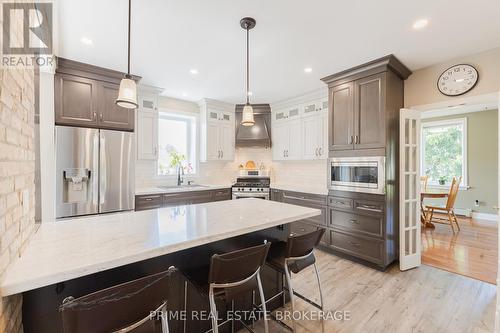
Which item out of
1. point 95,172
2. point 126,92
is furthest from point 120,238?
point 95,172

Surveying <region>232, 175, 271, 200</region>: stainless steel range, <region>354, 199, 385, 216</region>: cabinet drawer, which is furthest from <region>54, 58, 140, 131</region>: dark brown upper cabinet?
<region>354, 199, 385, 216</region>: cabinet drawer

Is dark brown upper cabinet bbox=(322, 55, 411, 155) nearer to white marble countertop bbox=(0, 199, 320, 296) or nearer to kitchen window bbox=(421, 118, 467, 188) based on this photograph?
white marble countertop bbox=(0, 199, 320, 296)

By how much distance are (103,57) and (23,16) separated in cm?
173

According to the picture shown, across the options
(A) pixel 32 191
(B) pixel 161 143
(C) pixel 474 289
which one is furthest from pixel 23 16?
(C) pixel 474 289

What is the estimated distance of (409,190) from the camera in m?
3.04

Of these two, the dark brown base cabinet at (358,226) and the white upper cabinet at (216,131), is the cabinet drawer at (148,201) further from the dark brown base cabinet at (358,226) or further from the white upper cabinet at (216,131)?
the dark brown base cabinet at (358,226)

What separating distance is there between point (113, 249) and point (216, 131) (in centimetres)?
367

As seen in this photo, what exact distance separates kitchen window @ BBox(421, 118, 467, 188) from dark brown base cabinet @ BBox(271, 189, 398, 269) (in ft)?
14.1

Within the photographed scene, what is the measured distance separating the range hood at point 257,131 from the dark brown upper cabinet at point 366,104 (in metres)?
1.69

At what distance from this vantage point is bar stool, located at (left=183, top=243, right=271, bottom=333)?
123 cm

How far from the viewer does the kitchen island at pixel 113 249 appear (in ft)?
Result: 3.15

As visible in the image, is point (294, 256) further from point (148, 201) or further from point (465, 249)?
point (465, 249)

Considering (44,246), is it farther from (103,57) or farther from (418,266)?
(418,266)

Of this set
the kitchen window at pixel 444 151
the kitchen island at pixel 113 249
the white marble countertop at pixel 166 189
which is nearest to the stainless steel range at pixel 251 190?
the white marble countertop at pixel 166 189
